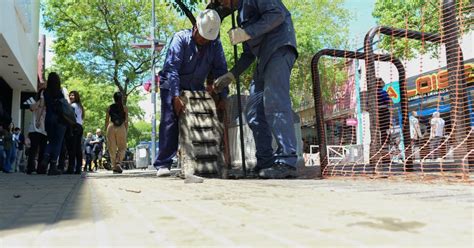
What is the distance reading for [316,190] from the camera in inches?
124

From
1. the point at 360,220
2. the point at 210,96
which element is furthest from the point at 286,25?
the point at 360,220

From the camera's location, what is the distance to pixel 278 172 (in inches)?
184

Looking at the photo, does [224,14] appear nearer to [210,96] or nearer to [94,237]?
[210,96]

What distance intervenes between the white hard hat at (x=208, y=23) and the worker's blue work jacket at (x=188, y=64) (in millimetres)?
273

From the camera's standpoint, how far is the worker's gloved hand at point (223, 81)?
5422mm

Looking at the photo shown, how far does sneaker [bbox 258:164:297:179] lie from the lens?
15.3 feet

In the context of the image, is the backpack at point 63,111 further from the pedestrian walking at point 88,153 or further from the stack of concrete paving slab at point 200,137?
the pedestrian walking at point 88,153

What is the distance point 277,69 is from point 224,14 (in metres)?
1.95

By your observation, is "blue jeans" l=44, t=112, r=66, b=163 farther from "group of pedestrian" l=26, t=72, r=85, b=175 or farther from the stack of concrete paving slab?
the stack of concrete paving slab

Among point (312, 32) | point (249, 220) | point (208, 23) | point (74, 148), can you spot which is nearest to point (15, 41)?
point (74, 148)

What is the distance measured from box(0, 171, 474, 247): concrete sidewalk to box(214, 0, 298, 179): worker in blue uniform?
1.87 m

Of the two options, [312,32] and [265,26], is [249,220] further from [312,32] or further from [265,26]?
[312,32]

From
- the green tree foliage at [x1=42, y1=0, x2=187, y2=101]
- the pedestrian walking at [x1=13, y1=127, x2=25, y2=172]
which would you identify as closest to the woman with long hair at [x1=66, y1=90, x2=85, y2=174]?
the pedestrian walking at [x1=13, y1=127, x2=25, y2=172]

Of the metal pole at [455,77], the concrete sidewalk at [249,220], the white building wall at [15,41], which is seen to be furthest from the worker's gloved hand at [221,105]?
the white building wall at [15,41]
